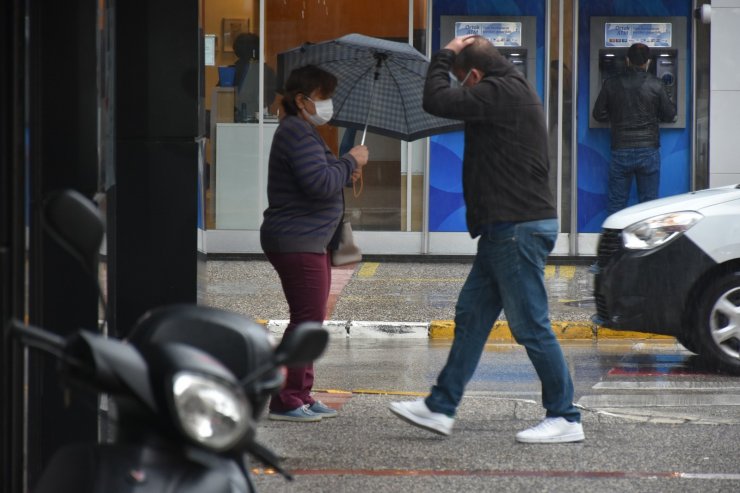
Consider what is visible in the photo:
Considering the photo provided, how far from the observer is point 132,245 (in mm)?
5727

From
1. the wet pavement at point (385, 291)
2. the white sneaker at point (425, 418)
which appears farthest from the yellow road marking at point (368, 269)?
the white sneaker at point (425, 418)

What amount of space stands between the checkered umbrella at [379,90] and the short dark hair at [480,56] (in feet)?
2.79

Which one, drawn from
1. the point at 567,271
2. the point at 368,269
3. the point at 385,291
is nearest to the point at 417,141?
the point at 368,269

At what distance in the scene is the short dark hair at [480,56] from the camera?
618 cm

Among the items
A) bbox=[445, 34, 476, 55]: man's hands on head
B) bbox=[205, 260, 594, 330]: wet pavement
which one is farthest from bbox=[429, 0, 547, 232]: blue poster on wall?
bbox=[445, 34, 476, 55]: man's hands on head

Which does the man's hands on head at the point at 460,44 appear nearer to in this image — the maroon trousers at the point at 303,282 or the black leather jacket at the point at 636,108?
the maroon trousers at the point at 303,282

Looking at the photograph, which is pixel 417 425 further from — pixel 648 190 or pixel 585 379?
pixel 648 190

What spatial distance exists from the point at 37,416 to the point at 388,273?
30.2 ft

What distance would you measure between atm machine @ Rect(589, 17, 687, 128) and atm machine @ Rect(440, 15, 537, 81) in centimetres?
68

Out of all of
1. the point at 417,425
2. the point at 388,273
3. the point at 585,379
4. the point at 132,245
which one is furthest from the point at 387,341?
the point at 132,245

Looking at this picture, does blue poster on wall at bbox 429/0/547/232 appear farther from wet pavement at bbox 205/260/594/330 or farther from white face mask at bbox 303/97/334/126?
white face mask at bbox 303/97/334/126

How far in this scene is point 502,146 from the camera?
6086 mm

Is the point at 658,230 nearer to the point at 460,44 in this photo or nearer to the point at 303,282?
the point at 460,44

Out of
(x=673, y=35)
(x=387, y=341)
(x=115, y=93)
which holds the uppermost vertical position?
(x=673, y=35)
